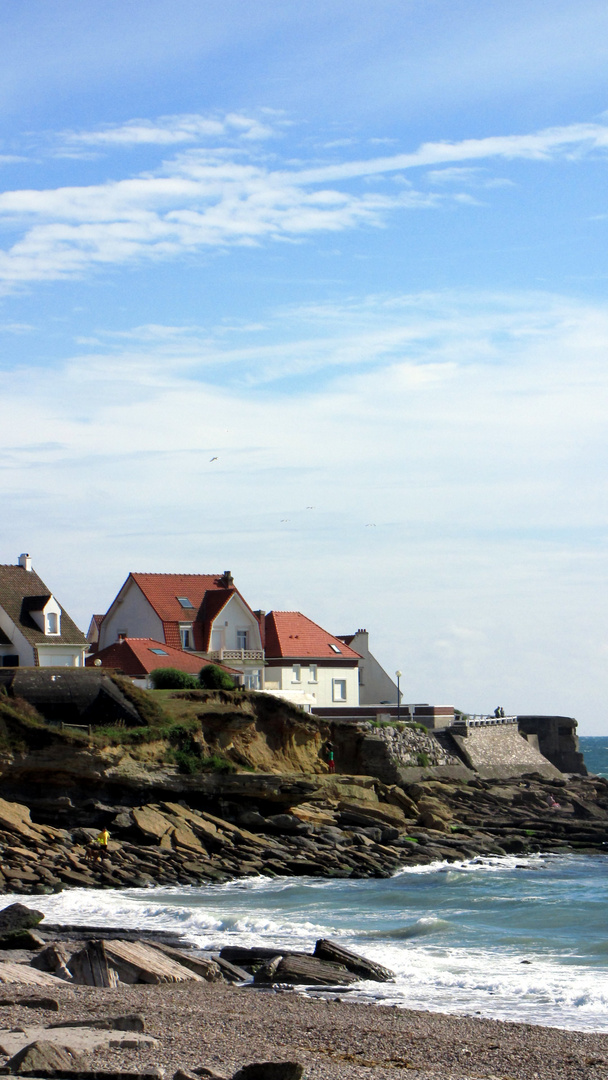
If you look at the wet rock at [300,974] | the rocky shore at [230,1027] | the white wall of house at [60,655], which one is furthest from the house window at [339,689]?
the wet rock at [300,974]

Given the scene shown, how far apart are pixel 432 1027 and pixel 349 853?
17.7 meters

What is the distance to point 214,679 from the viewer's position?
136 feet

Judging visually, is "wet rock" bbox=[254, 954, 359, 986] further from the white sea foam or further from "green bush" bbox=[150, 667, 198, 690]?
"green bush" bbox=[150, 667, 198, 690]

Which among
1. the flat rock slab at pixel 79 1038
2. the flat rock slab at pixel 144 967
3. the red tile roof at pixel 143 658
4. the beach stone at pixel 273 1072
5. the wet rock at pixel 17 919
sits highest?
the red tile roof at pixel 143 658

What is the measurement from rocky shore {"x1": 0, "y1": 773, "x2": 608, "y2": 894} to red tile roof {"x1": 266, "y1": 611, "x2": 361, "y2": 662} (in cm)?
1275

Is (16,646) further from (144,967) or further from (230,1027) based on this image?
(230,1027)

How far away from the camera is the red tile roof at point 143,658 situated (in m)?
44.9

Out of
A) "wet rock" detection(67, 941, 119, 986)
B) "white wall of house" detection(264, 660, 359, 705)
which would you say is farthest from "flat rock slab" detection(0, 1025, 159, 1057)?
"white wall of house" detection(264, 660, 359, 705)

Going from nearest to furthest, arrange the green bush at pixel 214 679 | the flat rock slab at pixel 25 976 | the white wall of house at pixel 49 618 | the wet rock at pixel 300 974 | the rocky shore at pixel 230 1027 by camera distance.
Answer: the rocky shore at pixel 230 1027
the flat rock slab at pixel 25 976
the wet rock at pixel 300 974
the green bush at pixel 214 679
the white wall of house at pixel 49 618

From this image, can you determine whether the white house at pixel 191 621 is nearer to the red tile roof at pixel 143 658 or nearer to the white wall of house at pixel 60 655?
the red tile roof at pixel 143 658

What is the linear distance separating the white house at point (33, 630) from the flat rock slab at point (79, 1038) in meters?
31.5

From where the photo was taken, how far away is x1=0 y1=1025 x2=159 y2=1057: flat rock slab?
10.6 metres

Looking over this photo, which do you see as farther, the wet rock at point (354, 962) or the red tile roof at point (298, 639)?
the red tile roof at point (298, 639)

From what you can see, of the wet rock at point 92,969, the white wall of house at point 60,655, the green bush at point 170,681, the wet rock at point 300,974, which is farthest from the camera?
the white wall of house at point 60,655
